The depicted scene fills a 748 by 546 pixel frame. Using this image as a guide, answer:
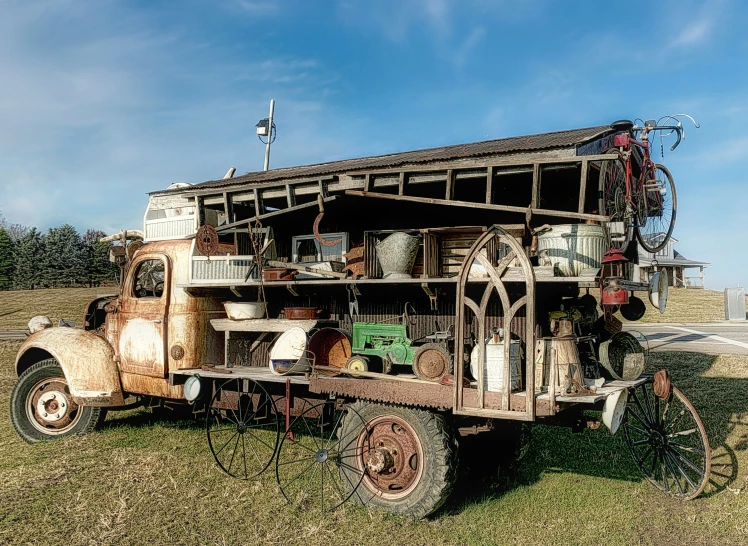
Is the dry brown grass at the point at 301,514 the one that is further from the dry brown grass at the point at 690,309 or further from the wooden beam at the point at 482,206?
the dry brown grass at the point at 690,309

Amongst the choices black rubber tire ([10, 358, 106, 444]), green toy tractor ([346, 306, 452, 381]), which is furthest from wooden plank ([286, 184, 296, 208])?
black rubber tire ([10, 358, 106, 444])

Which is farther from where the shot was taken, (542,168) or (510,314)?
(542,168)

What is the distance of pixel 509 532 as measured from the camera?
5.28 meters

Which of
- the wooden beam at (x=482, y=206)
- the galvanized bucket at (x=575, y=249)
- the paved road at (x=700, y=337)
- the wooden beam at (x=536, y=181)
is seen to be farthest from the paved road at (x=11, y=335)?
the paved road at (x=700, y=337)

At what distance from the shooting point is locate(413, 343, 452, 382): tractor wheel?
616cm

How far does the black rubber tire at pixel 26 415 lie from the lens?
8250mm

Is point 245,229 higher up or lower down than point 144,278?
higher up

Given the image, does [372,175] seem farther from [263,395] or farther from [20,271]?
[20,271]

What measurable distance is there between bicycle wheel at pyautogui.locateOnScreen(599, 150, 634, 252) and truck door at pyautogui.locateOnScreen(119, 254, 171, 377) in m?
5.78

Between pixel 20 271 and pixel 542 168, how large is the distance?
47.7 meters

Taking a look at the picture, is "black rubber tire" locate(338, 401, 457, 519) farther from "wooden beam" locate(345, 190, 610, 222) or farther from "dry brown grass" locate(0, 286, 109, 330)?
"dry brown grass" locate(0, 286, 109, 330)

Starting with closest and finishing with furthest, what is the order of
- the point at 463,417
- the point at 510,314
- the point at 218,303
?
the point at 510,314 < the point at 463,417 < the point at 218,303

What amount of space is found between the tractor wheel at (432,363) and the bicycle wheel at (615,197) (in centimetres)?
241

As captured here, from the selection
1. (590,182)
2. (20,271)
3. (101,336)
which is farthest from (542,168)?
(20,271)
